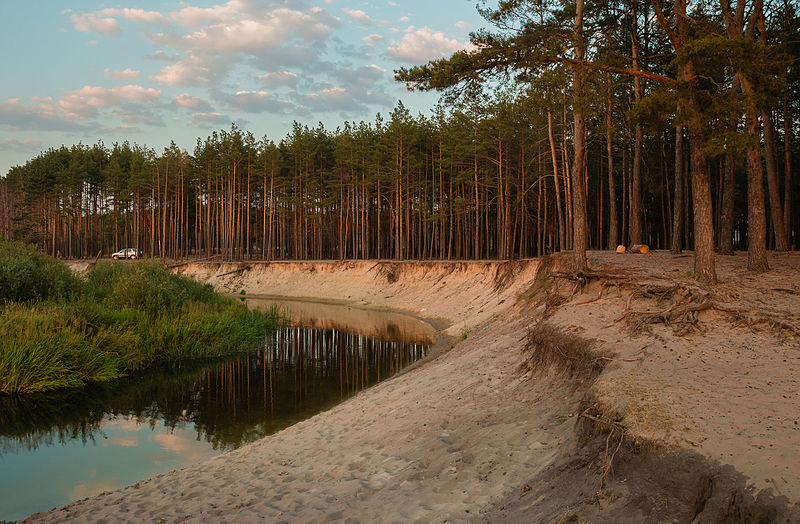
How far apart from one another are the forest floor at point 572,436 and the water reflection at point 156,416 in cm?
174

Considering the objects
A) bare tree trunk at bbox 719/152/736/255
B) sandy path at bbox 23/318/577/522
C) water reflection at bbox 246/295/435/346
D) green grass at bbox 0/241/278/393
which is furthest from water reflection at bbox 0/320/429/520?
bare tree trunk at bbox 719/152/736/255

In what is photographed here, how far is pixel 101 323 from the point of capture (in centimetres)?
1942

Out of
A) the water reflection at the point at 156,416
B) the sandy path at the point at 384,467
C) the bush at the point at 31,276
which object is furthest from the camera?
the bush at the point at 31,276

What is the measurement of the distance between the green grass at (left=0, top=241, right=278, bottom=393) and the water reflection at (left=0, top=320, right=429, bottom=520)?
866mm

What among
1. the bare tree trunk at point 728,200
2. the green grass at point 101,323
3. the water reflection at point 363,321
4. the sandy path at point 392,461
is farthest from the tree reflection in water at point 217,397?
the bare tree trunk at point 728,200

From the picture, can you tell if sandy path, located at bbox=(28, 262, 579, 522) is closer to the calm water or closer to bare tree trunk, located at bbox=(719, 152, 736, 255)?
the calm water

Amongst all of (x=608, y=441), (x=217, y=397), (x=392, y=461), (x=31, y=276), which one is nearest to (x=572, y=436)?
(x=608, y=441)

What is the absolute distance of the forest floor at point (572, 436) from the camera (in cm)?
464

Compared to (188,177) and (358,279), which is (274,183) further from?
(358,279)

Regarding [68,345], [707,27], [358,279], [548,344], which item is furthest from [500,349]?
[358,279]

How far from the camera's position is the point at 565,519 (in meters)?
4.61

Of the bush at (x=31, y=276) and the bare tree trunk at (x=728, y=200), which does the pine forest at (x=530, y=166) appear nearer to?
the bare tree trunk at (x=728, y=200)

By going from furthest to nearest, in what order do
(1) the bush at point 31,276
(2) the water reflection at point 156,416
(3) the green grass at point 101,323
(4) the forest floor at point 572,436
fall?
(1) the bush at point 31,276 < (3) the green grass at point 101,323 < (2) the water reflection at point 156,416 < (4) the forest floor at point 572,436

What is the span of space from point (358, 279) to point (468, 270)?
38.5 ft
